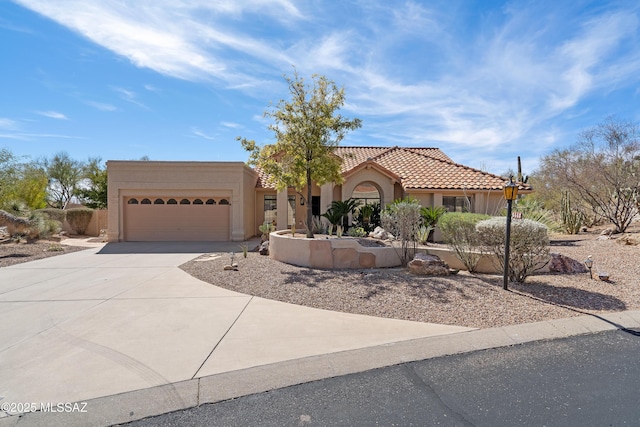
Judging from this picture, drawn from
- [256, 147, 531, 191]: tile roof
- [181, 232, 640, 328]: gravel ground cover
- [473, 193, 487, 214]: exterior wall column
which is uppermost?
[256, 147, 531, 191]: tile roof

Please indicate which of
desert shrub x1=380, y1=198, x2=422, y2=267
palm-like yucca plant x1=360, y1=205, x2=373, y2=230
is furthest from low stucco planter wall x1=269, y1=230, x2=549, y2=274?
palm-like yucca plant x1=360, y1=205, x2=373, y2=230

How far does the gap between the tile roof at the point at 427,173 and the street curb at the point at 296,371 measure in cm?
1058

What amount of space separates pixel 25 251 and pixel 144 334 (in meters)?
12.8

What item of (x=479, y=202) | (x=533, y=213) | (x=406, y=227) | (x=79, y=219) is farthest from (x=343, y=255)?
(x=79, y=219)

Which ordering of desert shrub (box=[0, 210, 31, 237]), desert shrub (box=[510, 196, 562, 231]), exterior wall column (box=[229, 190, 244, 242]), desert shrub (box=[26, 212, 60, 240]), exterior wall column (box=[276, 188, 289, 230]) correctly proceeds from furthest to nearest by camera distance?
exterior wall column (box=[276, 188, 289, 230]) < exterior wall column (box=[229, 190, 244, 242]) < desert shrub (box=[26, 212, 60, 240]) < desert shrub (box=[0, 210, 31, 237]) < desert shrub (box=[510, 196, 562, 231])

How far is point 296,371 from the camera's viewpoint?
3975mm

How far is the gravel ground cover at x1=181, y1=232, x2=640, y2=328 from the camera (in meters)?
5.91

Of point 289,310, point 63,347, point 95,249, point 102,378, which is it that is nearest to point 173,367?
point 102,378

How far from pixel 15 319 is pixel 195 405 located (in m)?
4.64

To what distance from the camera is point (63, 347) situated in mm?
4625

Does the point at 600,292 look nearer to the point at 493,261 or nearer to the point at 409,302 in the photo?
the point at 493,261

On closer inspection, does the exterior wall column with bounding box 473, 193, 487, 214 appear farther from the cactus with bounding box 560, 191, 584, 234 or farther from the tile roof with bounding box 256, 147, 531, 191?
the cactus with bounding box 560, 191, 584, 234

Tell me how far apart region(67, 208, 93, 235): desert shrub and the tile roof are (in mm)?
11775

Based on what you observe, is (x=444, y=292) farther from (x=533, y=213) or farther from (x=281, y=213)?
(x=281, y=213)
